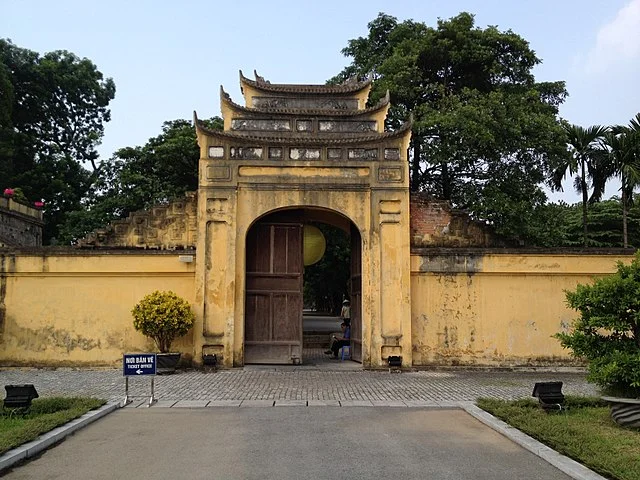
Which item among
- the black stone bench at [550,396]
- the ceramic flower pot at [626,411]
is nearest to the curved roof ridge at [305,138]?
the black stone bench at [550,396]

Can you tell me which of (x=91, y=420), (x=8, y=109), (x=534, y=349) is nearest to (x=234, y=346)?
(x=91, y=420)

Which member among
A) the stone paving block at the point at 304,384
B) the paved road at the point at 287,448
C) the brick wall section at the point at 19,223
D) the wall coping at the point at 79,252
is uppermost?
the brick wall section at the point at 19,223

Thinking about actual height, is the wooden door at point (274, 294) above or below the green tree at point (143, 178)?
below

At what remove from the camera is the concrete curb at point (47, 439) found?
20.3 feet

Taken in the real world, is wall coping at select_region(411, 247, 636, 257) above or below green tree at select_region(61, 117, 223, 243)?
below

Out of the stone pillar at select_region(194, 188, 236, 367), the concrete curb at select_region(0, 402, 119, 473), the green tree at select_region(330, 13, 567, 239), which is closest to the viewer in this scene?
the concrete curb at select_region(0, 402, 119, 473)

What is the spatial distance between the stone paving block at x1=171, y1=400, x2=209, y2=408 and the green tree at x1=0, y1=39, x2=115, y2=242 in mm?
23778

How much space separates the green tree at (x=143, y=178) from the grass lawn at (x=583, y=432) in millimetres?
19398

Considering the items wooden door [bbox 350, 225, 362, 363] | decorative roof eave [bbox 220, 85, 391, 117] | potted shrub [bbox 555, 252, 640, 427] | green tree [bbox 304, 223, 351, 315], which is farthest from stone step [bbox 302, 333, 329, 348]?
potted shrub [bbox 555, 252, 640, 427]

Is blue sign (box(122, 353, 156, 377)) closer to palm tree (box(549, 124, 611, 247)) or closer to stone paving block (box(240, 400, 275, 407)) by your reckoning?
stone paving block (box(240, 400, 275, 407))

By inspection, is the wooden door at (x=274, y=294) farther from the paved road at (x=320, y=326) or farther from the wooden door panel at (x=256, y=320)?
the paved road at (x=320, y=326)

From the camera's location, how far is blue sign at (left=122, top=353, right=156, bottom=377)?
9.82 meters

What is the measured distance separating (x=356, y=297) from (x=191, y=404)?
6806 millimetres

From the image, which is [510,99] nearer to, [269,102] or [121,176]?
[269,102]
